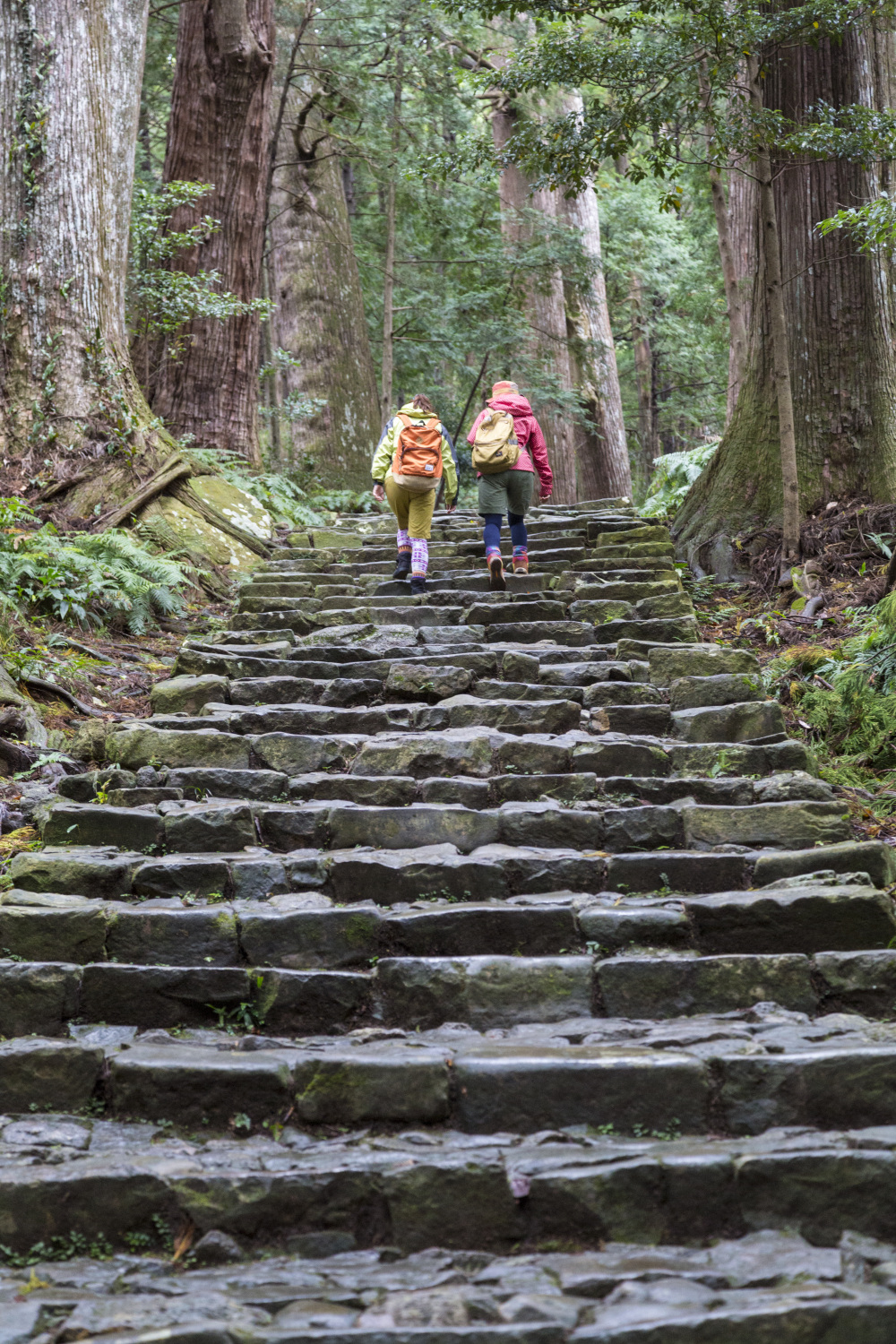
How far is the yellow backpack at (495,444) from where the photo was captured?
873 cm

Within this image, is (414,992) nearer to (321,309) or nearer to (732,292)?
(732,292)

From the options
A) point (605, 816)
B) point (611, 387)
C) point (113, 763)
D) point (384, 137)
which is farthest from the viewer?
point (611, 387)

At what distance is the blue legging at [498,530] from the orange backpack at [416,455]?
0.54 meters

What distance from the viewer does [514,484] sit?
8.97 m

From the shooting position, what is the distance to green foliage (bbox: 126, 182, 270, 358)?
10.8 m

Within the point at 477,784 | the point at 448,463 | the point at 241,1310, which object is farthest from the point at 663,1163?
the point at 448,463

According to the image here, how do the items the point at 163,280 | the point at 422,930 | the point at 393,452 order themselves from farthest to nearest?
the point at 163,280 < the point at 393,452 < the point at 422,930

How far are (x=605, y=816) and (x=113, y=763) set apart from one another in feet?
8.17

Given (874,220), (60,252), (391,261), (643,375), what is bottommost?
(874,220)

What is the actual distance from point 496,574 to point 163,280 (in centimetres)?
517

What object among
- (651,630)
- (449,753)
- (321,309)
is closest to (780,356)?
(651,630)

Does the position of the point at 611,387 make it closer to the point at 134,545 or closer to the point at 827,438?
the point at 827,438

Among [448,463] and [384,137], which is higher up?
[384,137]

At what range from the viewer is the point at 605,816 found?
491 cm
